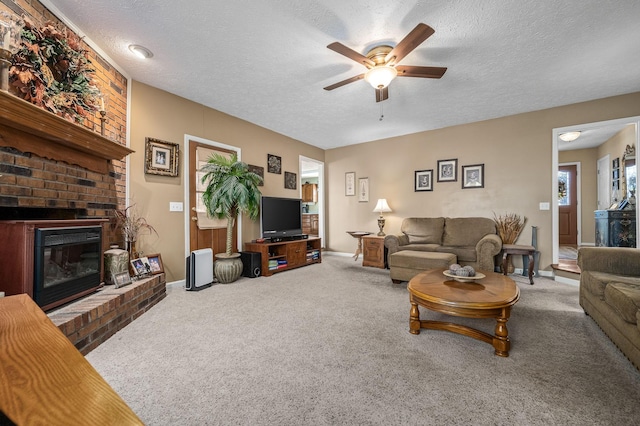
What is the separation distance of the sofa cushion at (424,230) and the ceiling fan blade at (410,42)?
2.90m

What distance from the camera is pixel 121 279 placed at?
2.51 m

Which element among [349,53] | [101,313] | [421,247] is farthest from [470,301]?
[101,313]

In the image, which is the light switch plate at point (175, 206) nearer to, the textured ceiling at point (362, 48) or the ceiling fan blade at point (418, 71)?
the textured ceiling at point (362, 48)

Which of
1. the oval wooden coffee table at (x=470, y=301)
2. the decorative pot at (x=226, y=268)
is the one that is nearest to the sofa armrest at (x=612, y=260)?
the oval wooden coffee table at (x=470, y=301)

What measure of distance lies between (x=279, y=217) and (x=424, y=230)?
8.26ft

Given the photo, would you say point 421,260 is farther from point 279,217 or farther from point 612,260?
point 279,217

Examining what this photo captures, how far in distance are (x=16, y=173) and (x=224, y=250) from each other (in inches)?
103

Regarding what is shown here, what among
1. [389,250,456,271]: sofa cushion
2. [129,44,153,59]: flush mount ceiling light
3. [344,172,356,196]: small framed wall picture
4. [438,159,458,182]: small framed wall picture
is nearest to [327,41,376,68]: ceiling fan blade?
[129,44,153,59]: flush mount ceiling light

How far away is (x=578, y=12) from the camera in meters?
2.15

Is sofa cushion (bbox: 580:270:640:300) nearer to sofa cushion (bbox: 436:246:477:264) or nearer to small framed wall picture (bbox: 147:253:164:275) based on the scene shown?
sofa cushion (bbox: 436:246:477:264)

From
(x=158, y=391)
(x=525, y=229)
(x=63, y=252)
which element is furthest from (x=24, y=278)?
(x=525, y=229)

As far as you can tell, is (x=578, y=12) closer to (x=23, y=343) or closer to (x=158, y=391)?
(x=23, y=343)

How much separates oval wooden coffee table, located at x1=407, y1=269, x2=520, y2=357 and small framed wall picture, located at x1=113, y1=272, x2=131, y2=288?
103 inches

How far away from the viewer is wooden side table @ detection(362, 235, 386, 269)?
466cm
